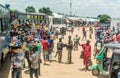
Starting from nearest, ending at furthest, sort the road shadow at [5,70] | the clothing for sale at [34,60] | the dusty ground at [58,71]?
1. the clothing for sale at [34,60]
2. the road shadow at [5,70]
3. the dusty ground at [58,71]

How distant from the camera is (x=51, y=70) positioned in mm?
18594

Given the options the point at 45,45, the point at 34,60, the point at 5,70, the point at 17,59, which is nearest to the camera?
the point at 17,59

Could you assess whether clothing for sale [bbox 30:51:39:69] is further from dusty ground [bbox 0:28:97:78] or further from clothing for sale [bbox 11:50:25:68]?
dusty ground [bbox 0:28:97:78]

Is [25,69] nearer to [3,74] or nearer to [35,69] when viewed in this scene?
[3,74]

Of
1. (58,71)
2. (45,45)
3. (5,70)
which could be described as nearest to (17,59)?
(5,70)

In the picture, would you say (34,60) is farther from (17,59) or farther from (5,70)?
(5,70)

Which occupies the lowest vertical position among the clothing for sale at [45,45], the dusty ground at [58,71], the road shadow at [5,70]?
the dusty ground at [58,71]

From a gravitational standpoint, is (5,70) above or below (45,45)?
below

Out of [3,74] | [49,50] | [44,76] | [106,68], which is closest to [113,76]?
[106,68]

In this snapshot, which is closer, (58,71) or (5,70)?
(5,70)

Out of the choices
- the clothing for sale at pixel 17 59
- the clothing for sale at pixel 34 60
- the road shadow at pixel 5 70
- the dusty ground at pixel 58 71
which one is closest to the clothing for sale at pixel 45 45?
the dusty ground at pixel 58 71

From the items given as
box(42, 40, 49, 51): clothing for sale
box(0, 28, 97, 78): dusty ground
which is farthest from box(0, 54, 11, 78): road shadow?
box(42, 40, 49, 51): clothing for sale

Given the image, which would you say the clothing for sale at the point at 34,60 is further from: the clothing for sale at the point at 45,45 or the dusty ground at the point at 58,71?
the clothing for sale at the point at 45,45

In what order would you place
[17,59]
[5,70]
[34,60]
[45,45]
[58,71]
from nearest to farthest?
1. [17,59]
2. [34,60]
3. [5,70]
4. [58,71]
5. [45,45]
